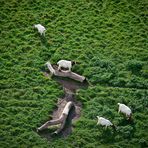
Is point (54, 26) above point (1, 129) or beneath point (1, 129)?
above

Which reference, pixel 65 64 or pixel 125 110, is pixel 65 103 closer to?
pixel 65 64

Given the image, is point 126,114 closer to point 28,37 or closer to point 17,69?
point 17,69

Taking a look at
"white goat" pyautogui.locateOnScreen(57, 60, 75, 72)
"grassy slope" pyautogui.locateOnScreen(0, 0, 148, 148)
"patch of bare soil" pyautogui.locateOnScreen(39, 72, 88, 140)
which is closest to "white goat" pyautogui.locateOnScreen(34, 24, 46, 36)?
"grassy slope" pyautogui.locateOnScreen(0, 0, 148, 148)

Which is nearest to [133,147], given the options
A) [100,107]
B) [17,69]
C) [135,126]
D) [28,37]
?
[135,126]

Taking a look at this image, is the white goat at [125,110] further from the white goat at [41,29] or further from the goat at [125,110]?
the white goat at [41,29]

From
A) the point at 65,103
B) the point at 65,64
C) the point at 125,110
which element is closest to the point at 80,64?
the point at 65,64

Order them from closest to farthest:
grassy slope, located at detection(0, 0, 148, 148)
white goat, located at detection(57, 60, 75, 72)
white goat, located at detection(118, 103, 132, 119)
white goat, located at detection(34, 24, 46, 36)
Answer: grassy slope, located at detection(0, 0, 148, 148) → white goat, located at detection(118, 103, 132, 119) → white goat, located at detection(57, 60, 75, 72) → white goat, located at detection(34, 24, 46, 36)

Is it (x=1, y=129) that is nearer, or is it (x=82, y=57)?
(x=1, y=129)

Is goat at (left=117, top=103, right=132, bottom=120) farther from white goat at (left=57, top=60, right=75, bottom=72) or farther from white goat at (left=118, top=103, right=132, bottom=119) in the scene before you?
white goat at (left=57, top=60, right=75, bottom=72)

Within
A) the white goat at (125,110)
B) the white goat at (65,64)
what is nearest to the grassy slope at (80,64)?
the white goat at (125,110)
